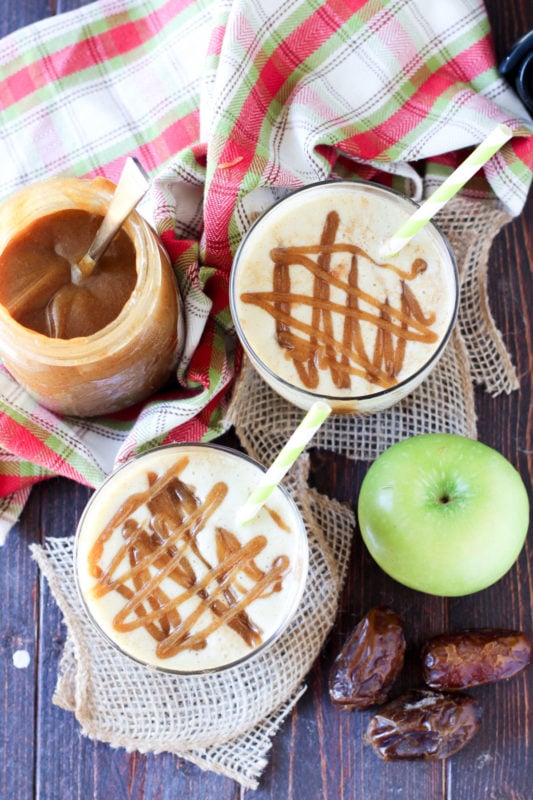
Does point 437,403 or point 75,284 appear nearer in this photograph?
point 75,284

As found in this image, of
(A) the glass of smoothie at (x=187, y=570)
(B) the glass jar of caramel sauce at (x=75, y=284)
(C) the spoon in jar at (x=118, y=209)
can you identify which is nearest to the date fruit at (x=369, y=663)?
(A) the glass of smoothie at (x=187, y=570)

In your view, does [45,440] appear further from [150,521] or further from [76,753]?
[76,753]

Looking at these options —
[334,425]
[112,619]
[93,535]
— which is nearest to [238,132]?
[334,425]

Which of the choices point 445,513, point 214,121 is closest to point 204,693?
point 445,513

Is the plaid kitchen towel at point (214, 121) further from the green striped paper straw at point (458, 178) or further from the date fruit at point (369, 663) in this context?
the date fruit at point (369, 663)

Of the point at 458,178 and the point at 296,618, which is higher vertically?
the point at 458,178

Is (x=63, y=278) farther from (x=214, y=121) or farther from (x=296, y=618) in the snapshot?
(x=296, y=618)

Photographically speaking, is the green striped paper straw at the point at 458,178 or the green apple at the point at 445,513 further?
the green apple at the point at 445,513

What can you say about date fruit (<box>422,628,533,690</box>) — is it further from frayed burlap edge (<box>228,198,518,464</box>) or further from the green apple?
frayed burlap edge (<box>228,198,518,464</box>)
